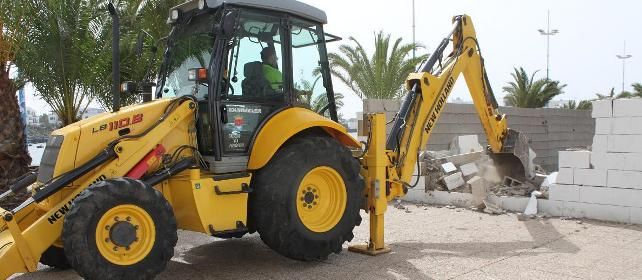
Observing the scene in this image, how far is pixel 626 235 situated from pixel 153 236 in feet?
18.6

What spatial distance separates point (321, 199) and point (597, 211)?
437 cm

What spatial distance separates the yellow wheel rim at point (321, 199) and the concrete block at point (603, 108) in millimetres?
4280

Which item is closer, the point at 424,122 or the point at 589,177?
the point at 424,122

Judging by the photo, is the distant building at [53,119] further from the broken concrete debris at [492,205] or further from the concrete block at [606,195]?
the concrete block at [606,195]

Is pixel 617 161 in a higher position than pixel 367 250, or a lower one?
higher

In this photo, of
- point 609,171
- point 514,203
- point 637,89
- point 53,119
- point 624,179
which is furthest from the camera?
point 637,89

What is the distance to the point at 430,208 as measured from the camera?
9.66m

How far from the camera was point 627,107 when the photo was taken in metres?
7.81

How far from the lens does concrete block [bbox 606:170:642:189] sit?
25.2 feet

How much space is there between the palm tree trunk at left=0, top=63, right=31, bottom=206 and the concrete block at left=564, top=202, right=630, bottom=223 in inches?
358

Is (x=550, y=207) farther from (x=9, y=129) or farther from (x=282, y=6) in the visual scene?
(x=9, y=129)

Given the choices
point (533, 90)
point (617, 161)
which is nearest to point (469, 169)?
point (617, 161)

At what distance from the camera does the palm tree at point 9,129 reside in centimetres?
988

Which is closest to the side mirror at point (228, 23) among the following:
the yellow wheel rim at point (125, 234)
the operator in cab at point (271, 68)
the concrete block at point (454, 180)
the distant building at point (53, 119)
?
the operator in cab at point (271, 68)
